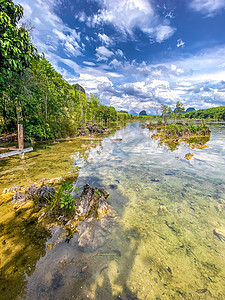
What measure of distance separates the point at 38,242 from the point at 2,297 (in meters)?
1.43

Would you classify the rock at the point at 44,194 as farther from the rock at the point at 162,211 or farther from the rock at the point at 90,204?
the rock at the point at 162,211

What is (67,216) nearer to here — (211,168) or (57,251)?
(57,251)

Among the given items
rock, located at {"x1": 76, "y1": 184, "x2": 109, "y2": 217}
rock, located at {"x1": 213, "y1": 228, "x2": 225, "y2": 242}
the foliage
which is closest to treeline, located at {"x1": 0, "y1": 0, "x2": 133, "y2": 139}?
the foliage

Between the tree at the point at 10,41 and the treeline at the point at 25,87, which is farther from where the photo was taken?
the treeline at the point at 25,87

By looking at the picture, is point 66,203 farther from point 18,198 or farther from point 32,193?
point 18,198

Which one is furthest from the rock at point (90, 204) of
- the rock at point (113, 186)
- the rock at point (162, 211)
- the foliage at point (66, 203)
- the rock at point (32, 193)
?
the rock at point (162, 211)

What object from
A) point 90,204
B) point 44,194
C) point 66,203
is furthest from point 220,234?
point 44,194

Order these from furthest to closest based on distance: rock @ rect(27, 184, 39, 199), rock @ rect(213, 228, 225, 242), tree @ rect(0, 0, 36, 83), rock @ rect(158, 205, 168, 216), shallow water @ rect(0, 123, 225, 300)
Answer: tree @ rect(0, 0, 36, 83), rock @ rect(27, 184, 39, 199), rock @ rect(158, 205, 168, 216), rock @ rect(213, 228, 225, 242), shallow water @ rect(0, 123, 225, 300)

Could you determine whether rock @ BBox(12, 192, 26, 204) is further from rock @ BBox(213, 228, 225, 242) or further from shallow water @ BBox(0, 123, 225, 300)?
rock @ BBox(213, 228, 225, 242)

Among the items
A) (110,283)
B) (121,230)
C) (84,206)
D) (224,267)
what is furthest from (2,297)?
(224,267)

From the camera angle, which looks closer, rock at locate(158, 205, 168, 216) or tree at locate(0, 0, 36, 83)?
rock at locate(158, 205, 168, 216)

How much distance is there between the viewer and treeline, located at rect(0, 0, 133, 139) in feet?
25.6

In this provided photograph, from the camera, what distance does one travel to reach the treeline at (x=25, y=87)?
7.80 meters

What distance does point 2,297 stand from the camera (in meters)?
2.94
